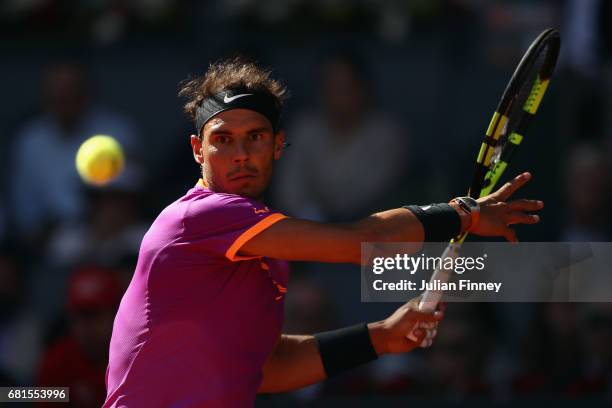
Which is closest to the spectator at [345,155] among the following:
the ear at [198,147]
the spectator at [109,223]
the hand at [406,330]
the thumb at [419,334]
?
the spectator at [109,223]

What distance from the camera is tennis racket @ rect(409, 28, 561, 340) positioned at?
4.48 metres

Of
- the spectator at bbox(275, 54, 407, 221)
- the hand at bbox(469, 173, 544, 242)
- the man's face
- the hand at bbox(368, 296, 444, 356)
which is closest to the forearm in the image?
the hand at bbox(368, 296, 444, 356)

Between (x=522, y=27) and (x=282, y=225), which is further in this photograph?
(x=522, y=27)

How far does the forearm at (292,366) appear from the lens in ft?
15.4

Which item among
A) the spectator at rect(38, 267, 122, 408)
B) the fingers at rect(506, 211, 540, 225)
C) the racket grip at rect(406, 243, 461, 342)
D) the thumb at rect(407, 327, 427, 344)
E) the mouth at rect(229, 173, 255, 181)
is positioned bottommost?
the spectator at rect(38, 267, 122, 408)

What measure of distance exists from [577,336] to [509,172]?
1.27m

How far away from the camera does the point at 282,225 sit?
13.1 ft

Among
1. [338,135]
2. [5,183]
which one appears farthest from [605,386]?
[5,183]

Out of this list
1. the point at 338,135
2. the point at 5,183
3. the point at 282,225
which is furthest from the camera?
the point at 5,183

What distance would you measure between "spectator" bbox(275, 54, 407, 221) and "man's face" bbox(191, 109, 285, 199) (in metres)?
3.86

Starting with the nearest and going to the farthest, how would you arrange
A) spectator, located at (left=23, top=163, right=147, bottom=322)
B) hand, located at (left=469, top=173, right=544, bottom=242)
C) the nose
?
hand, located at (left=469, top=173, right=544, bottom=242), the nose, spectator, located at (left=23, top=163, right=147, bottom=322)

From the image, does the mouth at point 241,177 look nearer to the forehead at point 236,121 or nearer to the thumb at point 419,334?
the forehead at point 236,121

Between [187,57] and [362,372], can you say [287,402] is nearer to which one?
[362,372]

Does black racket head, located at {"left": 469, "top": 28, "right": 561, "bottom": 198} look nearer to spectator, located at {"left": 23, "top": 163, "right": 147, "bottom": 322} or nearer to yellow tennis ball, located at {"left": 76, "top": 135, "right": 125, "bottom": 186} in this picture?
yellow tennis ball, located at {"left": 76, "top": 135, "right": 125, "bottom": 186}
